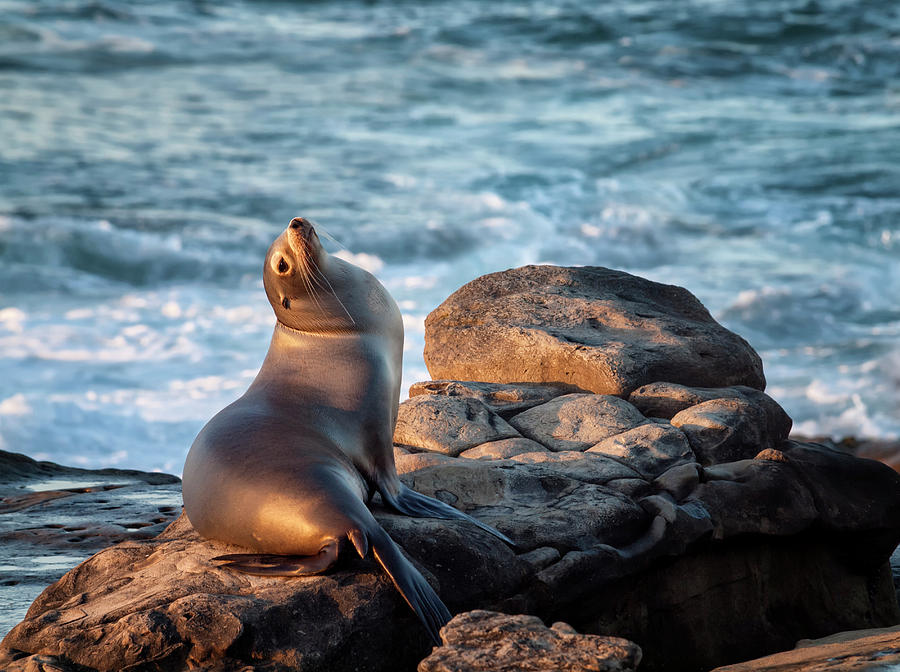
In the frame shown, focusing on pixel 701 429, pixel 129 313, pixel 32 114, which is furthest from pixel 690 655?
pixel 32 114

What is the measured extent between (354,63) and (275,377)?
65.6 ft

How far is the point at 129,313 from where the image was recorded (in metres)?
12.5

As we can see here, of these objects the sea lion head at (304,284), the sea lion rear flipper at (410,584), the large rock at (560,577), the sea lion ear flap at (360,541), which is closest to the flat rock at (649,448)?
the large rock at (560,577)

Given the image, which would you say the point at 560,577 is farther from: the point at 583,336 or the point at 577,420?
the point at 583,336

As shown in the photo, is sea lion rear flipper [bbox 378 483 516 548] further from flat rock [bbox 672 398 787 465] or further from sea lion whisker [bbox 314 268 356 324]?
flat rock [bbox 672 398 787 465]

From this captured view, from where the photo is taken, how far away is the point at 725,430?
5031mm

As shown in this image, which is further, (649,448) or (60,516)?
(60,516)

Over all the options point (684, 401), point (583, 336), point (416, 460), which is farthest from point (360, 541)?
point (583, 336)

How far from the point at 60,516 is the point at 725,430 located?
3295mm

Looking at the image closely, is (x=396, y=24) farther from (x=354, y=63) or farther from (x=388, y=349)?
(x=388, y=349)

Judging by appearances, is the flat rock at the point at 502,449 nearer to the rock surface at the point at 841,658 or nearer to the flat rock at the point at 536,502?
the flat rock at the point at 536,502

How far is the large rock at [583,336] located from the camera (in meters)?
5.62

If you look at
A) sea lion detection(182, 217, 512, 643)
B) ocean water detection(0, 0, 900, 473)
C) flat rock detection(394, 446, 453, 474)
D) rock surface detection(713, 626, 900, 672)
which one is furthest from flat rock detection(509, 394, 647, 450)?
ocean water detection(0, 0, 900, 473)

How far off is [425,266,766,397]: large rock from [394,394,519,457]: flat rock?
61cm
